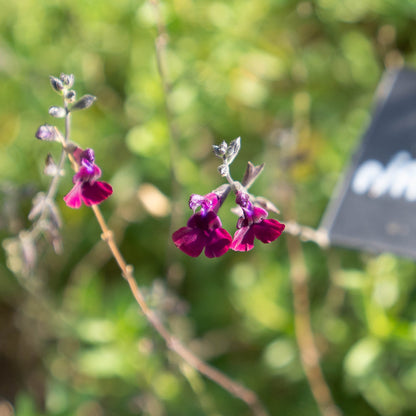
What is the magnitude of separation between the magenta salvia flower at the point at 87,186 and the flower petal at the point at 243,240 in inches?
7.7

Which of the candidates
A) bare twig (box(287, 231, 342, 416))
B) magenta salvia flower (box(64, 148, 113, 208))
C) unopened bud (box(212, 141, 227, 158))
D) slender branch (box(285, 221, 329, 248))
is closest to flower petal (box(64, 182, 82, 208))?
magenta salvia flower (box(64, 148, 113, 208))

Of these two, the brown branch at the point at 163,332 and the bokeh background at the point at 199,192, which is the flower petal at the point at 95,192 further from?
the bokeh background at the point at 199,192

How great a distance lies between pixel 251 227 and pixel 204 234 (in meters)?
0.07

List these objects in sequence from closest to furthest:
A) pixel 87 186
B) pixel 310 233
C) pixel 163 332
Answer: pixel 87 186
pixel 163 332
pixel 310 233

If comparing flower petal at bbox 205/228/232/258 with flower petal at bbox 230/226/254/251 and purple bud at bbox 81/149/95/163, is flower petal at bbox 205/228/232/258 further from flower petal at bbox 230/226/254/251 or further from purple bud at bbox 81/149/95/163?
purple bud at bbox 81/149/95/163

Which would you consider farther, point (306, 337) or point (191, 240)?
point (306, 337)

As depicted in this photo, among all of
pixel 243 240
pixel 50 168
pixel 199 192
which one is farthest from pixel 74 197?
pixel 199 192

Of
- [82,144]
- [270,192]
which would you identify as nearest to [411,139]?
[270,192]

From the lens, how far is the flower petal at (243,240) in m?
0.73

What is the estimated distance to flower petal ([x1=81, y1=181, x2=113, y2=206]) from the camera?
0.77 meters

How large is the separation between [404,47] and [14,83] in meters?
1.38

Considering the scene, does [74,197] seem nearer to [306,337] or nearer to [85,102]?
[85,102]

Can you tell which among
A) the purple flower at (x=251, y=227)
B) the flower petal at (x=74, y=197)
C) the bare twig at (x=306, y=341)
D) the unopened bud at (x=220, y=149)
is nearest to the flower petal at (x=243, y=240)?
the purple flower at (x=251, y=227)

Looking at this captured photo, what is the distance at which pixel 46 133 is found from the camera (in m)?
0.81
